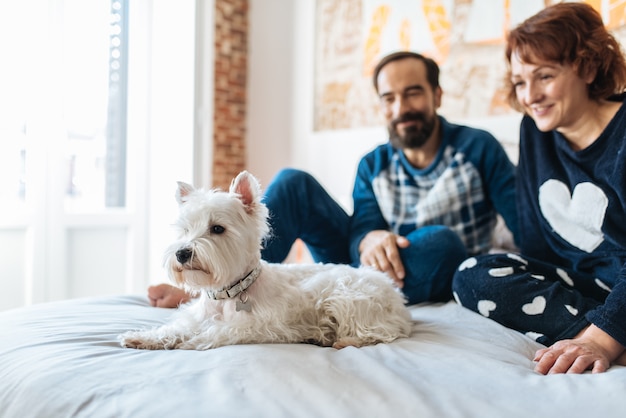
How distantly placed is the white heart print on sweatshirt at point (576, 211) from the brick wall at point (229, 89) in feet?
9.47

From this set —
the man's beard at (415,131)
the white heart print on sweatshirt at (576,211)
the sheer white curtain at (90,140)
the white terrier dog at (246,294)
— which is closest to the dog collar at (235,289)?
the white terrier dog at (246,294)

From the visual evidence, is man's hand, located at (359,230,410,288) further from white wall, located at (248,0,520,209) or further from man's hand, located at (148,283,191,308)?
white wall, located at (248,0,520,209)

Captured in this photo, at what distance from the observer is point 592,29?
177cm

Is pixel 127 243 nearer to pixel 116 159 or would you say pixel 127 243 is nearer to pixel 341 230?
pixel 116 159

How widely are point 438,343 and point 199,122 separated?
3.19 meters

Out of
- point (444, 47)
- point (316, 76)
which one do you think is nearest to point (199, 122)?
point (316, 76)

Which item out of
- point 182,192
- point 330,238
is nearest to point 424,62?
point 330,238

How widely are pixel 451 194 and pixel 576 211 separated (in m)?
0.59

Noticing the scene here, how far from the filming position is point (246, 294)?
140 centimetres

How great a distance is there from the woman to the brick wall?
2.80 meters

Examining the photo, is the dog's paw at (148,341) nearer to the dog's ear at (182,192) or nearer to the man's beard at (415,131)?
the dog's ear at (182,192)

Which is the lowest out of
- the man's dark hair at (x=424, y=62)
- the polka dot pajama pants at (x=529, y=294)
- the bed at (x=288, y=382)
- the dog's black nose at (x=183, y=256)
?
the bed at (x=288, y=382)

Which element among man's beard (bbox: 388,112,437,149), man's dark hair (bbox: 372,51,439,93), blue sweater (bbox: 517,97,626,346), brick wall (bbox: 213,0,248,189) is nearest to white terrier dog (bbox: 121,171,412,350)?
blue sweater (bbox: 517,97,626,346)

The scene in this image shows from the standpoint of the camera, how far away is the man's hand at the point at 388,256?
1.86 m
